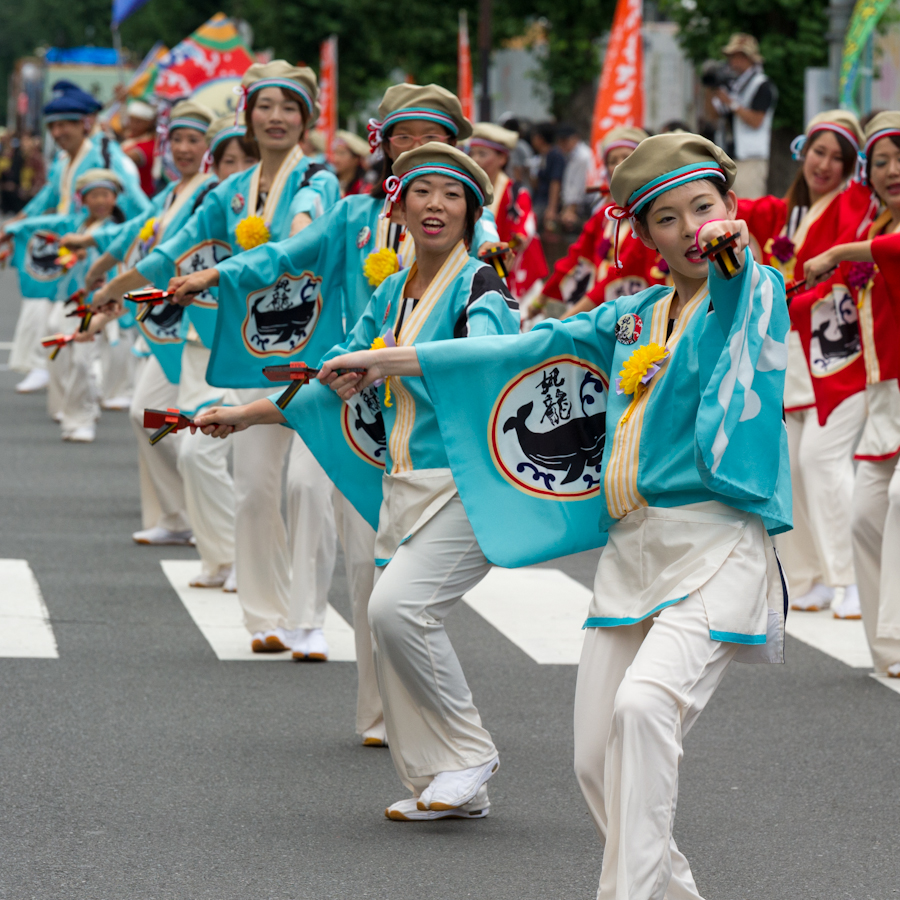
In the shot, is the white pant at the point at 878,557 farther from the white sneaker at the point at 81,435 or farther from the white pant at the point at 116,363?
the white pant at the point at 116,363

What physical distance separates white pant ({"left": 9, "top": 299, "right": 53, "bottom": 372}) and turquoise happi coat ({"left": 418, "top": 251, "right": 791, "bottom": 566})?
409 inches

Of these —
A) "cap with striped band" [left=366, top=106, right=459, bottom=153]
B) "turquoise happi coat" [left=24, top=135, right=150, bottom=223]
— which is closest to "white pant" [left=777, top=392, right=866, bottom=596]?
"cap with striped band" [left=366, top=106, right=459, bottom=153]

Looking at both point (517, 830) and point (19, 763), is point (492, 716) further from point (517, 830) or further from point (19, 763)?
point (19, 763)

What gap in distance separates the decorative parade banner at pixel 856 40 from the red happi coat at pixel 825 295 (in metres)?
6.79

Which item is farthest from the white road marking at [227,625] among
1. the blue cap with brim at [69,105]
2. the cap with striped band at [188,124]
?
the blue cap with brim at [69,105]

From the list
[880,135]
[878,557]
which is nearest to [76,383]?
[878,557]

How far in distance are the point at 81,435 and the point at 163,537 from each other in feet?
12.6

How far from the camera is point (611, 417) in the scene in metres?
3.94

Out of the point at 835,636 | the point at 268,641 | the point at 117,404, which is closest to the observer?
the point at 268,641

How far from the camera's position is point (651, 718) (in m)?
3.49

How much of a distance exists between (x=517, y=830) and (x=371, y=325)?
1481 millimetres

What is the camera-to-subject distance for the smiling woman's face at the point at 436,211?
4.71 metres

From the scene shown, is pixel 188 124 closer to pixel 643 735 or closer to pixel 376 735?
pixel 376 735

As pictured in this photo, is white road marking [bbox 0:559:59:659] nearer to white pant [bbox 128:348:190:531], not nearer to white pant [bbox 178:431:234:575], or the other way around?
white pant [bbox 178:431:234:575]
